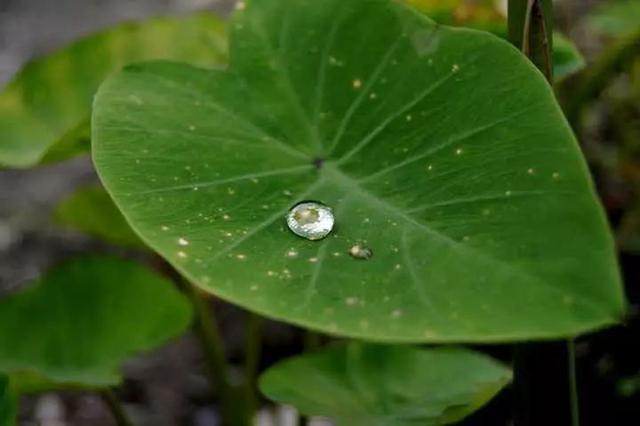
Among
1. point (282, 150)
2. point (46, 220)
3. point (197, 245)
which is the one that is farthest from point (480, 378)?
point (46, 220)

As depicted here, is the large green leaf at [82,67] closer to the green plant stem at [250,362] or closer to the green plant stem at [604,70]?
the green plant stem at [250,362]

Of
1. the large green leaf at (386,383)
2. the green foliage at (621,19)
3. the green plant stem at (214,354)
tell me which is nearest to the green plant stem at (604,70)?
the green foliage at (621,19)

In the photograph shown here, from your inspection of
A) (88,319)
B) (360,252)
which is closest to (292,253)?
(360,252)

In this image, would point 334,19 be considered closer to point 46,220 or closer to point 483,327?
point 483,327

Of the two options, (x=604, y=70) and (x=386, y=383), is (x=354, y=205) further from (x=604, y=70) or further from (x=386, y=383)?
(x=604, y=70)

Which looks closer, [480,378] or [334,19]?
[334,19]

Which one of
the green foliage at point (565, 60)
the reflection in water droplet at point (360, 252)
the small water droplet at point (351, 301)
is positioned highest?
the small water droplet at point (351, 301)
